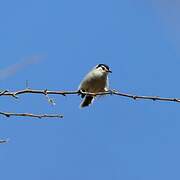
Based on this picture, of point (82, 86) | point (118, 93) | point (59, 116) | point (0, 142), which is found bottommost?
point (0, 142)

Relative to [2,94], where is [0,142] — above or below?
below

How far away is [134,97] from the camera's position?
11.4 ft

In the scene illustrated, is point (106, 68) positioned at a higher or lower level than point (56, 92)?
higher

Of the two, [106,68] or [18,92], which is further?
[106,68]

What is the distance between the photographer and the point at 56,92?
3.42 m

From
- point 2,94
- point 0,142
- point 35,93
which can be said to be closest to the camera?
point 0,142

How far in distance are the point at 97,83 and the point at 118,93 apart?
15.7 ft

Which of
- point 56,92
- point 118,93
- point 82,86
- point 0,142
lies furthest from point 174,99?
point 82,86

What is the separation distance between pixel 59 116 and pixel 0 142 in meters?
0.47

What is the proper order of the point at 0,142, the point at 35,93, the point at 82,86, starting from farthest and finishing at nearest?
the point at 82,86 < the point at 35,93 < the point at 0,142

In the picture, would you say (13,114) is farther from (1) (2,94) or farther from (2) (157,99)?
(2) (157,99)

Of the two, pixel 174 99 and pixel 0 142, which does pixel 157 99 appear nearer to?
pixel 174 99

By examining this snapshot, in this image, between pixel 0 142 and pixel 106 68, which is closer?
pixel 0 142

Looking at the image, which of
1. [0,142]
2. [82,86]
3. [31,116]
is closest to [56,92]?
[31,116]
